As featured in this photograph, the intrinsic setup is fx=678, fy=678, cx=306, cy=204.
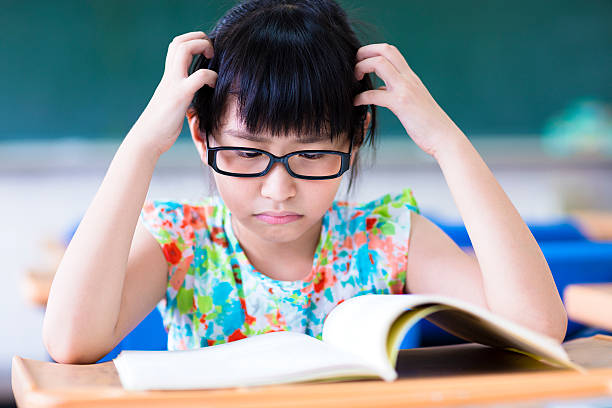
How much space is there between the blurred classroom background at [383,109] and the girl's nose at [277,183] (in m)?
2.36

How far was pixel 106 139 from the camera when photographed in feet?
11.7

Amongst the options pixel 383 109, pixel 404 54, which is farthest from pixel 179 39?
pixel 404 54

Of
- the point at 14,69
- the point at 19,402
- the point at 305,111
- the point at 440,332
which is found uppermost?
the point at 14,69

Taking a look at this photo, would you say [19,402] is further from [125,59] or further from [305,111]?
[125,59]

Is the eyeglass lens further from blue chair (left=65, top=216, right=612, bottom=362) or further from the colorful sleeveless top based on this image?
blue chair (left=65, top=216, right=612, bottom=362)

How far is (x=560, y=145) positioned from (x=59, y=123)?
289cm

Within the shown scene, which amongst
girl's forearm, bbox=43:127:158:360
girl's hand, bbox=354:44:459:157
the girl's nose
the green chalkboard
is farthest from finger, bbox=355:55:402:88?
the green chalkboard

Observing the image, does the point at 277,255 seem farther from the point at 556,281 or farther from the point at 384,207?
the point at 556,281

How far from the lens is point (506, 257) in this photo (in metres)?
0.92

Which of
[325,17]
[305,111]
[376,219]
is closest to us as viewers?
[305,111]

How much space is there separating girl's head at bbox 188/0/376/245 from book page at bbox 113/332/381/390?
1.10 ft

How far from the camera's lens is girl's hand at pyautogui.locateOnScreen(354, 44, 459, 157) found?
1.01m

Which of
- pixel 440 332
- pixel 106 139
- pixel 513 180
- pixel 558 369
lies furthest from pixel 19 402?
pixel 513 180

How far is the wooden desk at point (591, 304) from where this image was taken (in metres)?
1.07
